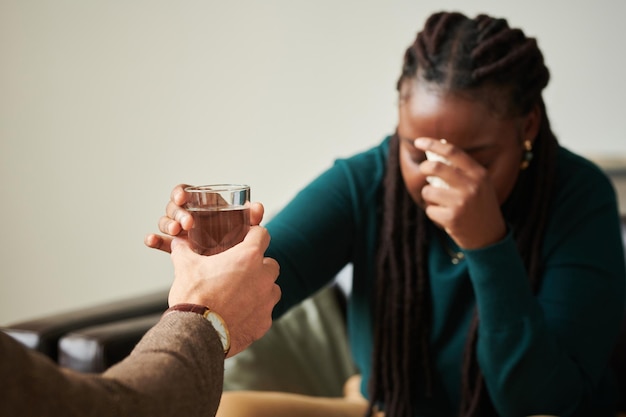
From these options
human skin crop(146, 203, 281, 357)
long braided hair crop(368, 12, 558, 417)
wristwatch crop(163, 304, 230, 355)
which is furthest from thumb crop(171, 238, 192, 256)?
long braided hair crop(368, 12, 558, 417)

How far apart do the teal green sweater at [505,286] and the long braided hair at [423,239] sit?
28 mm

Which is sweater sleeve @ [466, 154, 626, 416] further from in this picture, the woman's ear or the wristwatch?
the wristwatch

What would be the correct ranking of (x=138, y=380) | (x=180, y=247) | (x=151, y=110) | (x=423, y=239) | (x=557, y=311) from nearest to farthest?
1. (x=138, y=380)
2. (x=180, y=247)
3. (x=557, y=311)
4. (x=423, y=239)
5. (x=151, y=110)

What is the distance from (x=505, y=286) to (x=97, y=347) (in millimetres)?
794

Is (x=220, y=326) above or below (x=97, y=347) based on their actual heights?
above

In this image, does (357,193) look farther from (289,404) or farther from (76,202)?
(76,202)

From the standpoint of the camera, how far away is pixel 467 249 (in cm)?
134

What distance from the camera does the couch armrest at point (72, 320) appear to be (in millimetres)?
1630

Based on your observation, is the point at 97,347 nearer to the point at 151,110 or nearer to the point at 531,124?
the point at 531,124

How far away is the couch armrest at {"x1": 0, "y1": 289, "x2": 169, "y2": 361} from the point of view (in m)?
1.63

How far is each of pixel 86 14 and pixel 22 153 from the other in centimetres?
49

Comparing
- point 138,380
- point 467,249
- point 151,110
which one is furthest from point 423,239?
point 151,110

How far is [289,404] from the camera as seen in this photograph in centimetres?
133

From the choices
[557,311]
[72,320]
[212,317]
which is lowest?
[72,320]
